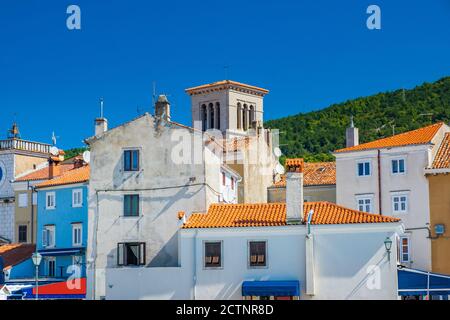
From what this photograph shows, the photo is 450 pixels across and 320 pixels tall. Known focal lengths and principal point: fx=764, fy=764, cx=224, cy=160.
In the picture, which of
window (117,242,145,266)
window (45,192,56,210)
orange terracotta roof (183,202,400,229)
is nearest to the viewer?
orange terracotta roof (183,202,400,229)

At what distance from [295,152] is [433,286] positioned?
56.7 m

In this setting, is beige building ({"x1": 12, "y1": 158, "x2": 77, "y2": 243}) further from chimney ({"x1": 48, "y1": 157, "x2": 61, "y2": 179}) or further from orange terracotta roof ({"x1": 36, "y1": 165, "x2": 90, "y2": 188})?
orange terracotta roof ({"x1": 36, "y1": 165, "x2": 90, "y2": 188})

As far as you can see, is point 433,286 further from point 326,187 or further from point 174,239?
point 326,187

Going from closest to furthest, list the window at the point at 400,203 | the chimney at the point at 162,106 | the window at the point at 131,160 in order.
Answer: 1. the window at the point at 131,160
2. the chimney at the point at 162,106
3. the window at the point at 400,203

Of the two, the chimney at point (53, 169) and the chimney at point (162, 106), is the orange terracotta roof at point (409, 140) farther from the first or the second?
the chimney at point (53, 169)

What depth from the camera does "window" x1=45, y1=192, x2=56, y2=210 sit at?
2298 inches

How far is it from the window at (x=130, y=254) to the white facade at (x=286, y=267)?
13.7 ft

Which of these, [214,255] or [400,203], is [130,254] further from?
[400,203]

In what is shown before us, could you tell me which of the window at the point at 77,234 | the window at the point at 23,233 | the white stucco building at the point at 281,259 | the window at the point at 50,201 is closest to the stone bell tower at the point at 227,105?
the window at the point at 23,233

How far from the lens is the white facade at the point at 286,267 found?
1476 inches

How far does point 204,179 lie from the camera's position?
149 feet

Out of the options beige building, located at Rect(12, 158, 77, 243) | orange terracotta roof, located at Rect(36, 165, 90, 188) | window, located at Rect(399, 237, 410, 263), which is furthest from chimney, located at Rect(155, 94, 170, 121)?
beige building, located at Rect(12, 158, 77, 243)

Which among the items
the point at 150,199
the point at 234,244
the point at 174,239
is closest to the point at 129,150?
the point at 150,199

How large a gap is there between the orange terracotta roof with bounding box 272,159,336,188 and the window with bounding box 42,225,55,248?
57.8 ft
